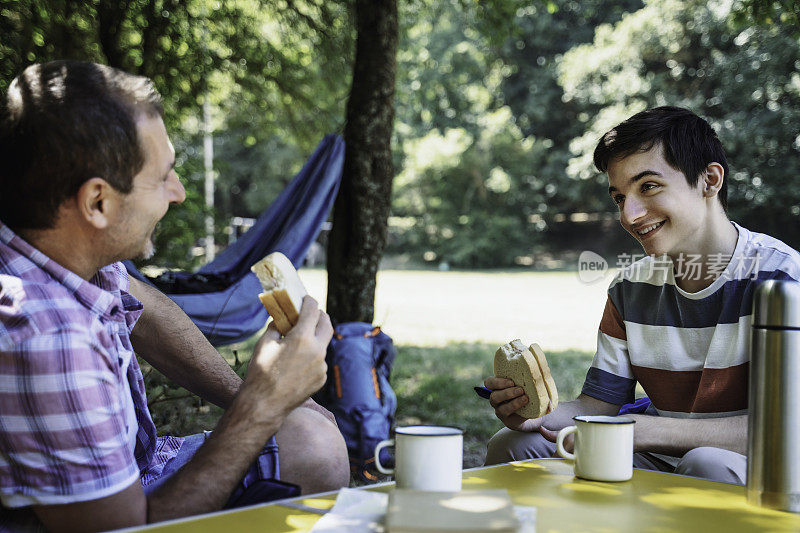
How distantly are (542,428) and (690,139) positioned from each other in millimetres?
880

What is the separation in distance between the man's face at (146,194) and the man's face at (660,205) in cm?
123

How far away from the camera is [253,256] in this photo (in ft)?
14.8

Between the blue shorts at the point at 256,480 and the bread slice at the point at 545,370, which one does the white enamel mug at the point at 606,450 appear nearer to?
the bread slice at the point at 545,370

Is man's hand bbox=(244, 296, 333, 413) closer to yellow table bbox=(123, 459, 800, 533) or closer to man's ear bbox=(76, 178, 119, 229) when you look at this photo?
yellow table bbox=(123, 459, 800, 533)

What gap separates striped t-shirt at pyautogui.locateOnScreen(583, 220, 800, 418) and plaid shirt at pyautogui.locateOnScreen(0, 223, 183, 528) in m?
1.30

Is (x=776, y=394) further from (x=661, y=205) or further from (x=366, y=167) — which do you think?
(x=366, y=167)

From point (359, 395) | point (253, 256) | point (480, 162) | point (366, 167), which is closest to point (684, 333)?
point (359, 395)

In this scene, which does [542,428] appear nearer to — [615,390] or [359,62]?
[615,390]

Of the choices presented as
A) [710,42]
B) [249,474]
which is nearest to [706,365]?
[249,474]

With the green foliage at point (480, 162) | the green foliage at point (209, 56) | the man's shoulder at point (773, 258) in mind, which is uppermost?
the green foliage at point (480, 162)

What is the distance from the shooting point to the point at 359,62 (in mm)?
4473

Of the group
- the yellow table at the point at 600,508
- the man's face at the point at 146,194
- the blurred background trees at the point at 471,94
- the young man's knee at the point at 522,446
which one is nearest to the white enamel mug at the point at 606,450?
the yellow table at the point at 600,508

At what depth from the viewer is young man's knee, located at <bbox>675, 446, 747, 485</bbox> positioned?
1.42m

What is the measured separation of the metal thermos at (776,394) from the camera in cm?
111
